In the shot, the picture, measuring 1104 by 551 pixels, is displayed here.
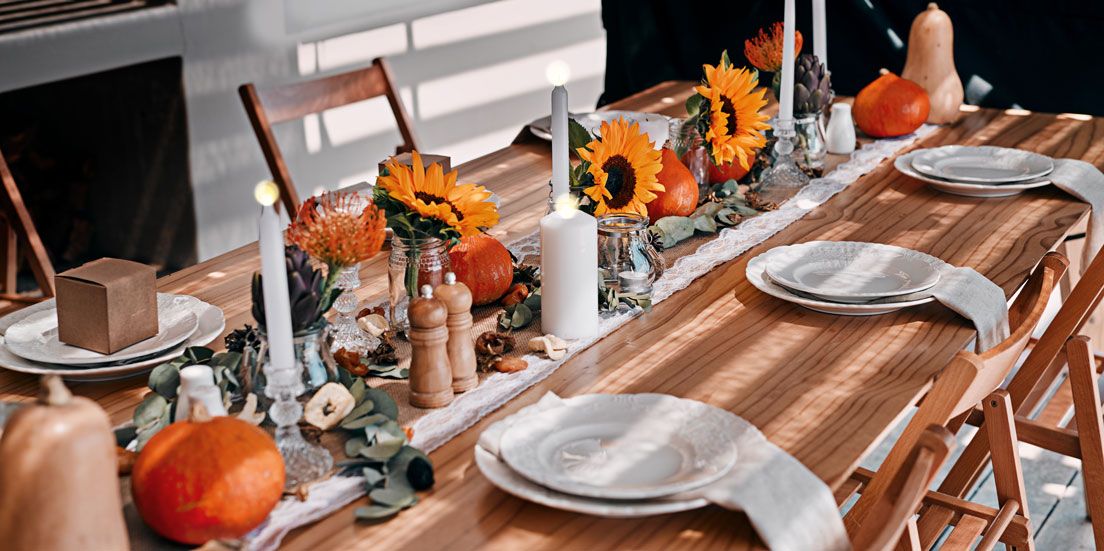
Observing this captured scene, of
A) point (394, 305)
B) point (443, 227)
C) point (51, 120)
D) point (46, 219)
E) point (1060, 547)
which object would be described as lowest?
point (1060, 547)

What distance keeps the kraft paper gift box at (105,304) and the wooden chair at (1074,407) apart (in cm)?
108

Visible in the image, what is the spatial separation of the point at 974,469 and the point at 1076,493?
3.03 feet

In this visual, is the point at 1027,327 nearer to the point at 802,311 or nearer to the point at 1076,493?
the point at 802,311

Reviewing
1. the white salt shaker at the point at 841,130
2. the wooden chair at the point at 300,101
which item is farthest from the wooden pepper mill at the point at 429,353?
the white salt shaker at the point at 841,130

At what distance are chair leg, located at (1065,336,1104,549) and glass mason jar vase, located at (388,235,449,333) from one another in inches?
41.8

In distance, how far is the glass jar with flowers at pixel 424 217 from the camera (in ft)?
4.25

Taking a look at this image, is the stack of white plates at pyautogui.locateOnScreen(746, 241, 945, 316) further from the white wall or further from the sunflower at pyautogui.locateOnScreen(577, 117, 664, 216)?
the white wall

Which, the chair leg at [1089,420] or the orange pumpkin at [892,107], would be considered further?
the orange pumpkin at [892,107]

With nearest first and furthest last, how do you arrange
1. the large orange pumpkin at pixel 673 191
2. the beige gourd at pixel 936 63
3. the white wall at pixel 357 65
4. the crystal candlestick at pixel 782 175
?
1. the large orange pumpkin at pixel 673 191
2. the crystal candlestick at pixel 782 175
3. the beige gourd at pixel 936 63
4. the white wall at pixel 357 65

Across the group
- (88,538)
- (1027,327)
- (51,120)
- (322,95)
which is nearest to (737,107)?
(1027,327)

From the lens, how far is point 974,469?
1696 mm

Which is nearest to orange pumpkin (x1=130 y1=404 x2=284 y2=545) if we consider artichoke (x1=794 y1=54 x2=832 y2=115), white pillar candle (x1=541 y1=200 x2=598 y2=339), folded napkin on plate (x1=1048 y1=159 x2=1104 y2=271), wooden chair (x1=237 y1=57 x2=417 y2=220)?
white pillar candle (x1=541 y1=200 x2=598 y2=339)

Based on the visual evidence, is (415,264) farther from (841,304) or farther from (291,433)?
(841,304)

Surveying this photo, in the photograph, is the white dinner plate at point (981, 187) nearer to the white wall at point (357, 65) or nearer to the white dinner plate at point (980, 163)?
the white dinner plate at point (980, 163)
